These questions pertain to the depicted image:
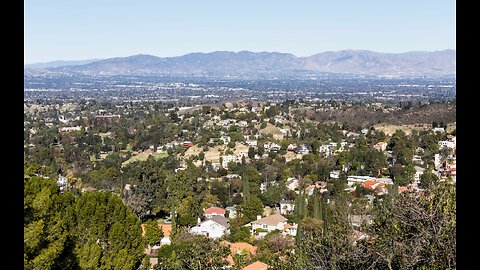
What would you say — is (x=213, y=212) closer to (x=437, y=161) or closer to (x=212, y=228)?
(x=212, y=228)

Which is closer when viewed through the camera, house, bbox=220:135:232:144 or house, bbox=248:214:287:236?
house, bbox=248:214:287:236

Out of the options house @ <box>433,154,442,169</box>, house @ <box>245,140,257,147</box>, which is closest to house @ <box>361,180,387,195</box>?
house @ <box>433,154,442,169</box>

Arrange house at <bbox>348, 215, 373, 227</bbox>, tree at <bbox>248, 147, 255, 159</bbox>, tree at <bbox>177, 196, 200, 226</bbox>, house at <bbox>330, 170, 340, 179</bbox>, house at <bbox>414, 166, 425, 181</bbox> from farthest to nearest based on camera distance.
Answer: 1. tree at <bbox>248, 147, 255, 159</bbox>
2. house at <bbox>330, 170, 340, 179</bbox>
3. house at <bbox>414, 166, 425, 181</bbox>
4. tree at <bbox>177, 196, 200, 226</bbox>
5. house at <bbox>348, 215, 373, 227</bbox>

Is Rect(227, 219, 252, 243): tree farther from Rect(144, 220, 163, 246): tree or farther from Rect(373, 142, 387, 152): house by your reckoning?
Rect(373, 142, 387, 152): house

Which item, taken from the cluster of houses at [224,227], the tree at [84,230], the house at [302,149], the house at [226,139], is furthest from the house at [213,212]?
the house at [226,139]

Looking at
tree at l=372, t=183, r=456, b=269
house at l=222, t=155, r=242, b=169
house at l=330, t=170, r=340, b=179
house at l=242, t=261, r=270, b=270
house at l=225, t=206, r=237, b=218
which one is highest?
tree at l=372, t=183, r=456, b=269

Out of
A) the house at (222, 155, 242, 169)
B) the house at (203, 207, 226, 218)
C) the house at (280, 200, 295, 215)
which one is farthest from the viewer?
the house at (222, 155, 242, 169)

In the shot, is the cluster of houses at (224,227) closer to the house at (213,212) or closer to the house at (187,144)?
the house at (213,212)

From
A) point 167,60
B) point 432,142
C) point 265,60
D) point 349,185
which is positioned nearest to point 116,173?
point 349,185
